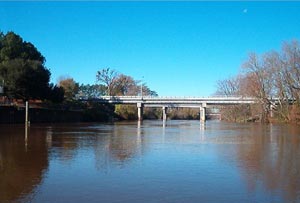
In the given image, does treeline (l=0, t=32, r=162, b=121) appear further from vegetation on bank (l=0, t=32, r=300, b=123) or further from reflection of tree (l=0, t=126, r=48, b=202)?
reflection of tree (l=0, t=126, r=48, b=202)

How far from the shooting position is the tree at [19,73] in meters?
56.4

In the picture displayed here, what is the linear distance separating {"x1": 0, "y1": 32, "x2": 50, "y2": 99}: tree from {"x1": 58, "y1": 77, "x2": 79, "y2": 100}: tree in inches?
1001

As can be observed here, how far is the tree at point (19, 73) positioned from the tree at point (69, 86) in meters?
25.4

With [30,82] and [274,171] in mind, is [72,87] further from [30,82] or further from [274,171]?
[274,171]

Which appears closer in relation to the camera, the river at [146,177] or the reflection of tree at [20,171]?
the river at [146,177]

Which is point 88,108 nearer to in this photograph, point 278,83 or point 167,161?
point 278,83

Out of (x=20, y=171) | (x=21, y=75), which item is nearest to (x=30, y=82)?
(x=21, y=75)

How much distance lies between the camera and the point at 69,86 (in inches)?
3772

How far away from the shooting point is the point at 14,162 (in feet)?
46.9

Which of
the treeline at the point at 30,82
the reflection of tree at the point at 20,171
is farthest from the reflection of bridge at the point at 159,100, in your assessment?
the reflection of tree at the point at 20,171

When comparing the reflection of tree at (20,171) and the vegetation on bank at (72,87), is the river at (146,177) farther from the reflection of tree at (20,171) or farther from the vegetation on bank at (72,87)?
the vegetation on bank at (72,87)

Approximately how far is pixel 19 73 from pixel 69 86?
3983 cm

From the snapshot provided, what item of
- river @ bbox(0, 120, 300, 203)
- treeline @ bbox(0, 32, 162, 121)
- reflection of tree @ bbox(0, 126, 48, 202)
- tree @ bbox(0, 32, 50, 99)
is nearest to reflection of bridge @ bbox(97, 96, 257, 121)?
treeline @ bbox(0, 32, 162, 121)

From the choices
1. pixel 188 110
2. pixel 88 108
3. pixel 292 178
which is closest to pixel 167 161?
pixel 292 178
